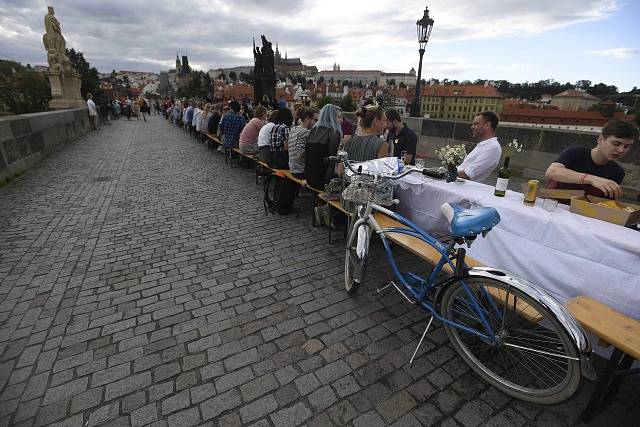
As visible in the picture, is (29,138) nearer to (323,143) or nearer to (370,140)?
(323,143)

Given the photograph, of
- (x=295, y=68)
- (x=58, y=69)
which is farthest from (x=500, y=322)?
(x=295, y=68)

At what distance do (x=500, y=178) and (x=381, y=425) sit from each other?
2.45m

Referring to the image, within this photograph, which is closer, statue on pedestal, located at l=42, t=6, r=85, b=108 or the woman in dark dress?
the woman in dark dress

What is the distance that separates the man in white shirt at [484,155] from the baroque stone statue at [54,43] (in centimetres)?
2016

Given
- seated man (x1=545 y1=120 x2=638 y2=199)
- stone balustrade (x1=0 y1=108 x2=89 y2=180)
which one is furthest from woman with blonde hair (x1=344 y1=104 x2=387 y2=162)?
stone balustrade (x1=0 y1=108 x2=89 y2=180)

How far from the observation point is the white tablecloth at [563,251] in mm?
2293

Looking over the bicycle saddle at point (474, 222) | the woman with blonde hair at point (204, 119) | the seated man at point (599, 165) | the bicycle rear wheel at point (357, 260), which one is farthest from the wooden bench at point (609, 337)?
the woman with blonde hair at point (204, 119)

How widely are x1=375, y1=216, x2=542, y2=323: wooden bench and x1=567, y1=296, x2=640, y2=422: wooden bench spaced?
275 mm

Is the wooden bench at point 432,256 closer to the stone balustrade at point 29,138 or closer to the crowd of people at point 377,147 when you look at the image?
the crowd of people at point 377,147

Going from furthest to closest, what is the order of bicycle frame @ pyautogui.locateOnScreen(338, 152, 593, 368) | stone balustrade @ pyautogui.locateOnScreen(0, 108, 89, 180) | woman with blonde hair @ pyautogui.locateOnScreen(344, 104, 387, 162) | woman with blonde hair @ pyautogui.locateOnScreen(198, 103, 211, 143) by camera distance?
woman with blonde hair @ pyautogui.locateOnScreen(198, 103, 211, 143)
stone balustrade @ pyautogui.locateOnScreen(0, 108, 89, 180)
woman with blonde hair @ pyautogui.locateOnScreen(344, 104, 387, 162)
bicycle frame @ pyautogui.locateOnScreen(338, 152, 593, 368)

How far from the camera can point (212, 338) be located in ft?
9.72

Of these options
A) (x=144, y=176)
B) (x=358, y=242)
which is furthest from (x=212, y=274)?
(x=144, y=176)

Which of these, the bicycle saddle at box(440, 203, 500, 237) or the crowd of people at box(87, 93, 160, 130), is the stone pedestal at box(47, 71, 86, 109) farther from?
the bicycle saddle at box(440, 203, 500, 237)

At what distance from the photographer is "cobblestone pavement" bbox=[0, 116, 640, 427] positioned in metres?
2.30
